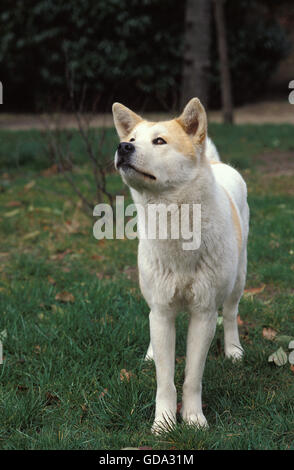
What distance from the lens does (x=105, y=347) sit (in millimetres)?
3381

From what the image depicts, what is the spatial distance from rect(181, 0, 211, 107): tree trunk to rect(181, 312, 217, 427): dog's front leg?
25.2ft

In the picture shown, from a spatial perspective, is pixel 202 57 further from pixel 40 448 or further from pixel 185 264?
pixel 40 448

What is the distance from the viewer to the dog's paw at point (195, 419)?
8.69 ft

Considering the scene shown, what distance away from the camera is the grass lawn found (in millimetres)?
2611

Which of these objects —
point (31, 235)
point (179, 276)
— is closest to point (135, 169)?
point (179, 276)

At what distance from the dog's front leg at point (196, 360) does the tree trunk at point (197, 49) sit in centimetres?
768

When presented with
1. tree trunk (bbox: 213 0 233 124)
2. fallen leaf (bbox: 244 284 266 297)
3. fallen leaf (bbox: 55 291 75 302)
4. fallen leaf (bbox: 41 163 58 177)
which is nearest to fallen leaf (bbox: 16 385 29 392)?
fallen leaf (bbox: 55 291 75 302)

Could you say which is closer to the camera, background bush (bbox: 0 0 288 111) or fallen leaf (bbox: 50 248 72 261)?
fallen leaf (bbox: 50 248 72 261)

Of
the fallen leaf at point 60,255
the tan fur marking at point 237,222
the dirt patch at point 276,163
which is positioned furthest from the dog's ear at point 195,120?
the dirt patch at point 276,163

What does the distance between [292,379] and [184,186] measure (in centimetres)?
136

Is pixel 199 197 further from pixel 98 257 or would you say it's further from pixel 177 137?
pixel 98 257

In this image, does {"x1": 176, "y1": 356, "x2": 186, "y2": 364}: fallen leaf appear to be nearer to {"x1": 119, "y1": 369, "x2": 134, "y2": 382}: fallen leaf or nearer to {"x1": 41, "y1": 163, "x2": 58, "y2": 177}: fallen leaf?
{"x1": 119, "y1": 369, "x2": 134, "y2": 382}: fallen leaf

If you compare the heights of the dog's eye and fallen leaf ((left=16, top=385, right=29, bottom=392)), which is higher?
the dog's eye

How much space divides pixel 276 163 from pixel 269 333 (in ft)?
18.6
